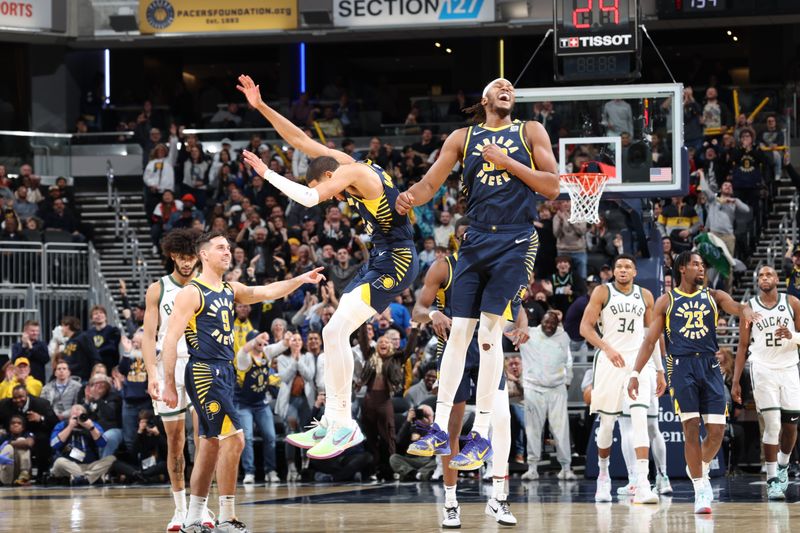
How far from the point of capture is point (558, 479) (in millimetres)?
17000

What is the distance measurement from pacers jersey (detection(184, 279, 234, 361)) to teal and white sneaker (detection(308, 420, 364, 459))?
1322 millimetres

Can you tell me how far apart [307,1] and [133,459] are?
41.3ft

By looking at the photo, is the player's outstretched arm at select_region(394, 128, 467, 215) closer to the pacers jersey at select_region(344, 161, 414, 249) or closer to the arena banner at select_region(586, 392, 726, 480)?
the pacers jersey at select_region(344, 161, 414, 249)

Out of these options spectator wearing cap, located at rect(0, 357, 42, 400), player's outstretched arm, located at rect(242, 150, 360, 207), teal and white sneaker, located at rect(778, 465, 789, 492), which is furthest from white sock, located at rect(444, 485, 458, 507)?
spectator wearing cap, located at rect(0, 357, 42, 400)

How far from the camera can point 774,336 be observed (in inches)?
589

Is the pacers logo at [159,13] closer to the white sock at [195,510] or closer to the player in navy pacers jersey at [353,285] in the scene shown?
the player in navy pacers jersey at [353,285]

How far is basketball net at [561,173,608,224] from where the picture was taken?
16391 mm

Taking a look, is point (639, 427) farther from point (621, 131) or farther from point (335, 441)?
point (335, 441)

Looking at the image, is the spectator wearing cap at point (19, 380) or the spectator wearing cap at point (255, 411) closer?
the spectator wearing cap at point (255, 411)

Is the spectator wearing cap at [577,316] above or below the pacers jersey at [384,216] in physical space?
below

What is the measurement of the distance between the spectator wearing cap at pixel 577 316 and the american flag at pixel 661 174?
2.11m

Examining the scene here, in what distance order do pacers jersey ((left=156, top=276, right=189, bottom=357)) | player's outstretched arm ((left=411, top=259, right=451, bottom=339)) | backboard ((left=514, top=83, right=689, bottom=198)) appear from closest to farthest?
player's outstretched arm ((left=411, top=259, right=451, bottom=339))
pacers jersey ((left=156, top=276, right=189, bottom=357))
backboard ((left=514, top=83, right=689, bottom=198))

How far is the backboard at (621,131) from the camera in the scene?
16.9 metres

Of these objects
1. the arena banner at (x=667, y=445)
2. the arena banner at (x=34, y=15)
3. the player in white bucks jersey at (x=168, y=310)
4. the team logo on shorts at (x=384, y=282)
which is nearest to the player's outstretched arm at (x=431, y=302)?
the team logo on shorts at (x=384, y=282)
